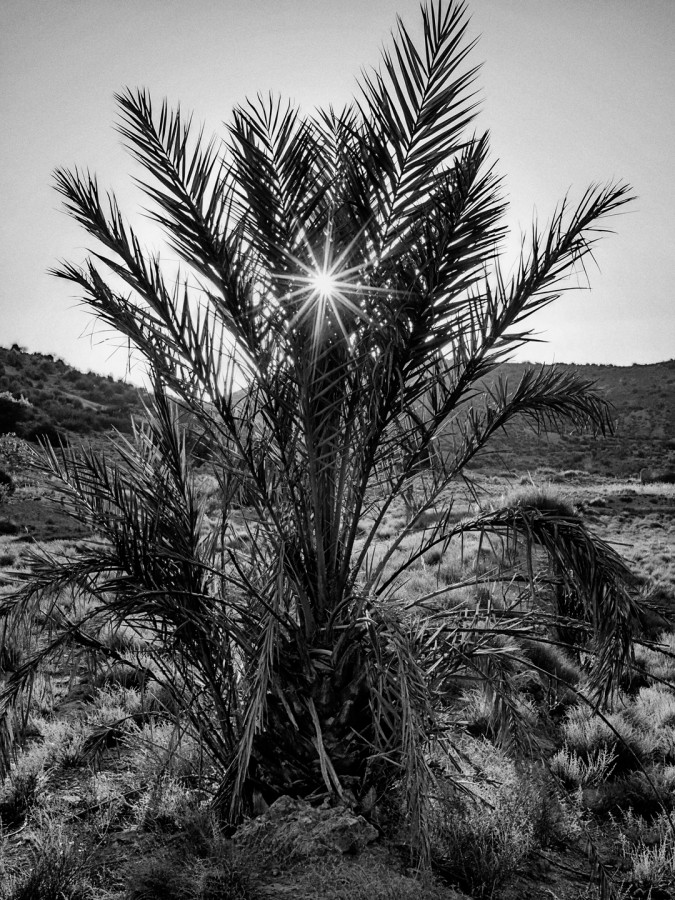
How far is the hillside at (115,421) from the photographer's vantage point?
2717 cm

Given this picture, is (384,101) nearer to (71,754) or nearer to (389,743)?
(389,743)

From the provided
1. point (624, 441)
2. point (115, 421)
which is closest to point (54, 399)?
point (115, 421)

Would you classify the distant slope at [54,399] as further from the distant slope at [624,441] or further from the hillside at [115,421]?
the distant slope at [624,441]

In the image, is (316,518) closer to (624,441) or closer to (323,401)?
(323,401)

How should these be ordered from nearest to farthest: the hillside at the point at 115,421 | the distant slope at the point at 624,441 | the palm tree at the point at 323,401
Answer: the palm tree at the point at 323,401 < the hillside at the point at 115,421 < the distant slope at the point at 624,441

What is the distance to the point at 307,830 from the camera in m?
3.25

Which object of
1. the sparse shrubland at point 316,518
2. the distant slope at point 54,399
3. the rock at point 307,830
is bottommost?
the rock at point 307,830

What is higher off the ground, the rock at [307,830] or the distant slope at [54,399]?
the distant slope at [54,399]

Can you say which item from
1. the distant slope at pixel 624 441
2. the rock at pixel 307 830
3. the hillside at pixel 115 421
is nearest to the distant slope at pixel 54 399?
the hillside at pixel 115 421

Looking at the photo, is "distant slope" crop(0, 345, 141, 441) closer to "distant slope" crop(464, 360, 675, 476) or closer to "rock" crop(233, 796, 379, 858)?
"distant slope" crop(464, 360, 675, 476)

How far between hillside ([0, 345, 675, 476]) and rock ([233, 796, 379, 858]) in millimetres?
21381

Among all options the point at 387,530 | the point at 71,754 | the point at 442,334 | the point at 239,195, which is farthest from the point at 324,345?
the point at 387,530

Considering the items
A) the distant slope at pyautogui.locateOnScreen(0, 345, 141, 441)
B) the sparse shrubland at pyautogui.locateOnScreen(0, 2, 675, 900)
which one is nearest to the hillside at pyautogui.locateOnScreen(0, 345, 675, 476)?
the distant slope at pyautogui.locateOnScreen(0, 345, 141, 441)

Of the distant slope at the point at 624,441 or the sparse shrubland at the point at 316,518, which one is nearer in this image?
the sparse shrubland at the point at 316,518
